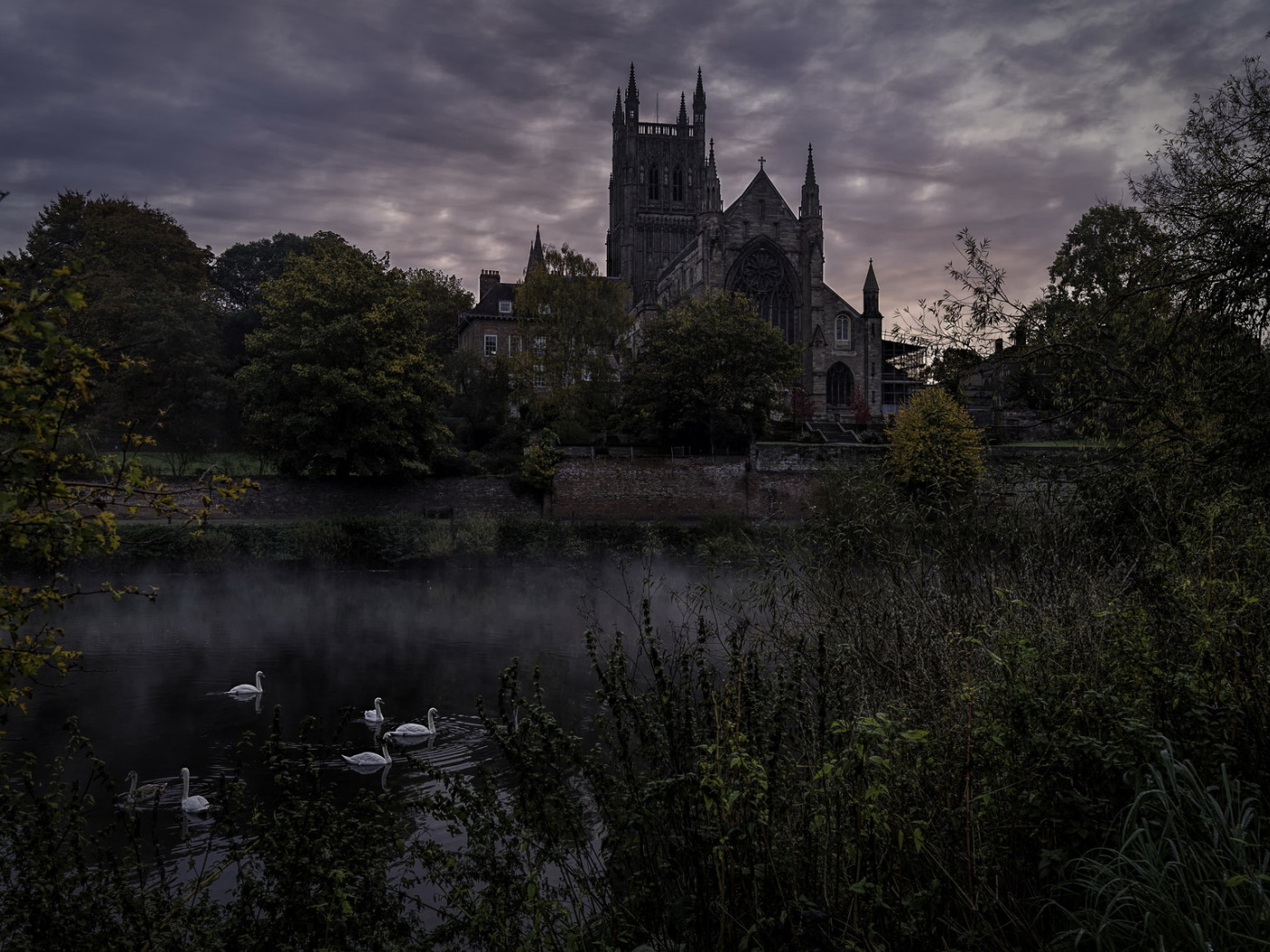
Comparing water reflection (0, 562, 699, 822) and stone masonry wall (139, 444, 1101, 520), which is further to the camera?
stone masonry wall (139, 444, 1101, 520)

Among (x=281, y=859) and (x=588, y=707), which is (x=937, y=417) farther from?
(x=281, y=859)

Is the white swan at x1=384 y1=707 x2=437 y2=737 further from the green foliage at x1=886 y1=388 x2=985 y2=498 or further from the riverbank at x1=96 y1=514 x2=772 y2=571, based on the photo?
the green foliage at x1=886 y1=388 x2=985 y2=498

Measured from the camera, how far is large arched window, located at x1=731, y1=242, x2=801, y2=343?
5441 cm

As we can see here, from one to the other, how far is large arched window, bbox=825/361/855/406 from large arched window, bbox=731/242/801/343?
10.9 feet

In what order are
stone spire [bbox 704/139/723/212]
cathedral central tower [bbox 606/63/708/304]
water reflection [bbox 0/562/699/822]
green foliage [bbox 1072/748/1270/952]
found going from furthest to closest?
cathedral central tower [bbox 606/63/708/304], stone spire [bbox 704/139/723/212], water reflection [bbox 0/562/699/822], green foliage [bbox 1072/748/1270/952]

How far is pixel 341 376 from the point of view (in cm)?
3119

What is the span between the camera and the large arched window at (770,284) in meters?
54.4

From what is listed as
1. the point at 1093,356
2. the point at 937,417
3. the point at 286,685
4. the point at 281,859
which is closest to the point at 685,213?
the point at 937,417

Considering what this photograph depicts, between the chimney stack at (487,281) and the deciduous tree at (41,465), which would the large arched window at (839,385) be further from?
the deciduous tree at (41,465)

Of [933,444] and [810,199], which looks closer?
[933,444]

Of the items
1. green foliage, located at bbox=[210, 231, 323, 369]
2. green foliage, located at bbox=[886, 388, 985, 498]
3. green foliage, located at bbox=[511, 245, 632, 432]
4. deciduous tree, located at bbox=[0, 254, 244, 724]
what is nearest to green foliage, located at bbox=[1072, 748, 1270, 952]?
deciduous tree, located at bbox=[0, 254, 244, 724]

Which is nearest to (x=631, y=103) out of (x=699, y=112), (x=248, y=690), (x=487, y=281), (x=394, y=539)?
(x=699, y=112)

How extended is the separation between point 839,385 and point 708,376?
20.7 meters

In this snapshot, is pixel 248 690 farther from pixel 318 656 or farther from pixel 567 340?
pixel 567 340
